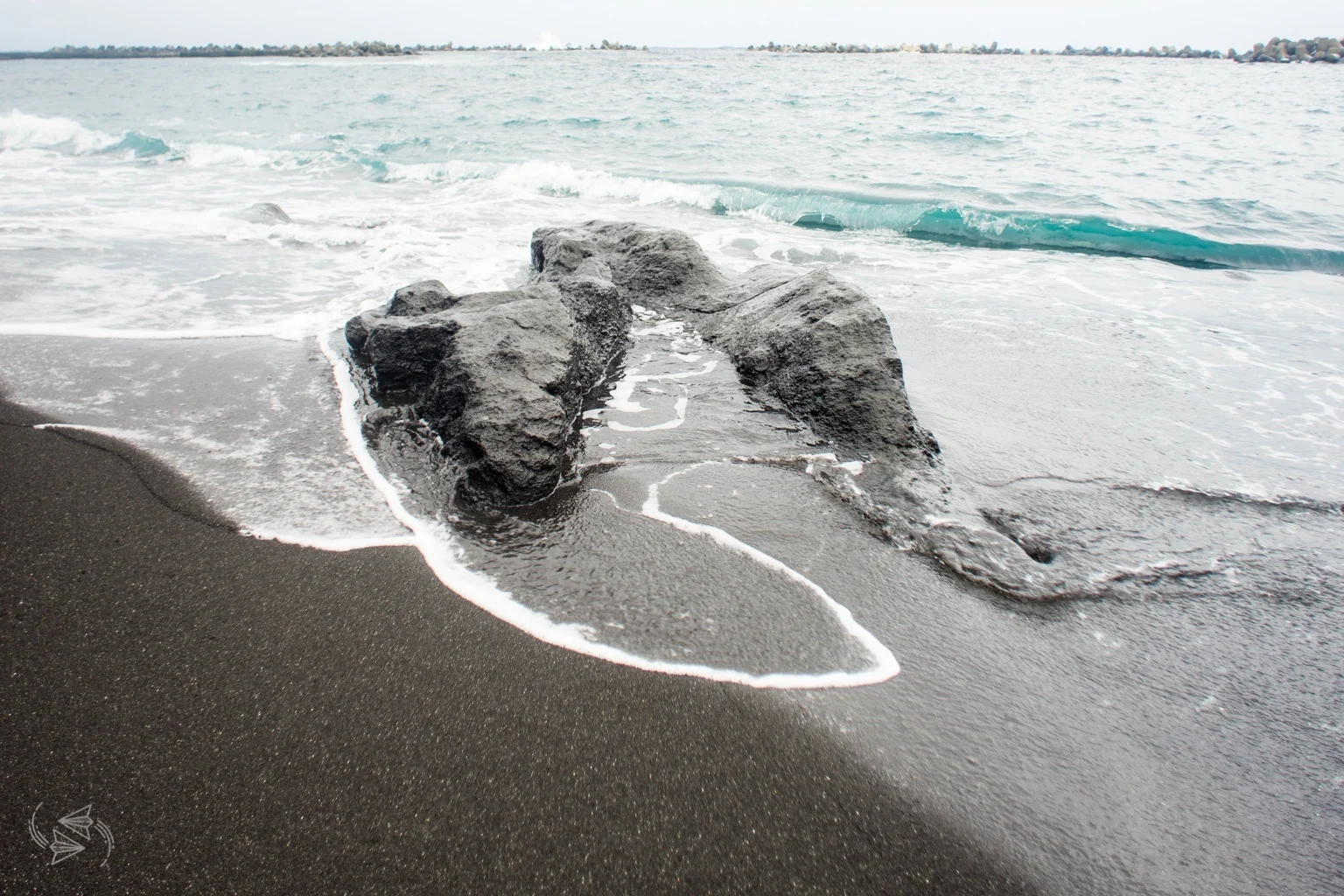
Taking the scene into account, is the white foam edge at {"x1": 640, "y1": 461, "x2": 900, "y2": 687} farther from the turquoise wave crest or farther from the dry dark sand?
the turquoise wave crest

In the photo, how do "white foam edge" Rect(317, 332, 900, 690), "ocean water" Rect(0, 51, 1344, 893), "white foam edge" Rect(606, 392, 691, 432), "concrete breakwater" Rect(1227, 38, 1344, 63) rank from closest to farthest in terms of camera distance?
"ocean water" Rect(0, 51, 1344, 893) < "white foam edge" Rect(317, 332, 900, 690) < "white foam edge" Rect(606, 392, 691, 432) < "concrete breakwater" Rect(1227, 38, 1344, 63)

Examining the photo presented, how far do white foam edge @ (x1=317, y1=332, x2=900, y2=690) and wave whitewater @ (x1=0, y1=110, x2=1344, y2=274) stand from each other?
24.6 ft

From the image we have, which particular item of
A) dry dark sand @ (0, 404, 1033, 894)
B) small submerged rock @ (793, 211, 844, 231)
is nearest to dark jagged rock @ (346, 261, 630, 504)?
dry dark sand @ (0, 404, 1033, 894)

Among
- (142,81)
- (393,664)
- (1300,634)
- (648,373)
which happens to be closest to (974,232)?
(648,373)

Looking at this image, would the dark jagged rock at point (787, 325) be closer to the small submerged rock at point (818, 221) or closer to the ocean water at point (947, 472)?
the ocean water at point (947, 472)

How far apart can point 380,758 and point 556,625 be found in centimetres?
61

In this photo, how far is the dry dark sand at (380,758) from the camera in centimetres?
146

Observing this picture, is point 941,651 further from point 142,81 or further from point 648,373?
point 142,81

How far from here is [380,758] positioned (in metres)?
1.67

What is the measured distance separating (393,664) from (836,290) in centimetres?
303

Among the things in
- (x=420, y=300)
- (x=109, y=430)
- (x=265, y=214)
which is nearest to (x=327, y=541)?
(x=109, y=430)

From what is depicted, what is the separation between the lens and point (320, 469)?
289 centimetres

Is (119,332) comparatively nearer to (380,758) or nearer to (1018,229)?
(380,758)

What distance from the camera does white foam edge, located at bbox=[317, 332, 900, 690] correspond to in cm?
198
